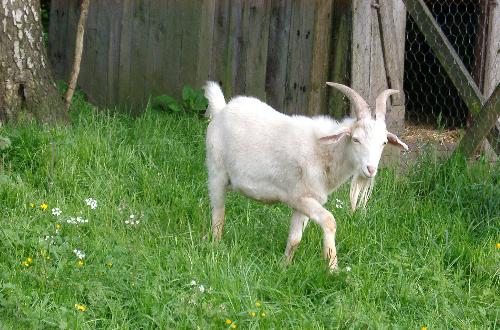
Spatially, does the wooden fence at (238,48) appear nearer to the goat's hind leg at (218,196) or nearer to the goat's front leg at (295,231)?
the goat's hind leg at (218,196)

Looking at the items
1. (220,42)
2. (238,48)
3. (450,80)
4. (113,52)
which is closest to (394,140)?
(238,48)

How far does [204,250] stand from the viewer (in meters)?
5.45

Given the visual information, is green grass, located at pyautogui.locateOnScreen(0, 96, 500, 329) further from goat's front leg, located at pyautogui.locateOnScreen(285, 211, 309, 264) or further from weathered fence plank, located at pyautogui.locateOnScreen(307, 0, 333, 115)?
weathered fence plank, located at pyautogui.locateOnScreen(307, 0, 333, 115)

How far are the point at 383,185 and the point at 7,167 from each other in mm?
2785

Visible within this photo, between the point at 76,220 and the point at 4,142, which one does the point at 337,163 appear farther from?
the point at 4,142

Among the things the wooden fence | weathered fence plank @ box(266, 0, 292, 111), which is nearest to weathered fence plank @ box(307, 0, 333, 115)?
the wooden fence

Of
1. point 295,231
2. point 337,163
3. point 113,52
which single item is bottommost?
point 295,231

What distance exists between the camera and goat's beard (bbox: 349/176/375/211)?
563 cm

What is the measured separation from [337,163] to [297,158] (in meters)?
0.25

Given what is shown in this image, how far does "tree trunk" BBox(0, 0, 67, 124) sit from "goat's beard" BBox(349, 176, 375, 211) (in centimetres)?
295

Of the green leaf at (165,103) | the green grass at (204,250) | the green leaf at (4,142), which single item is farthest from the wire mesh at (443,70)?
the green leaf at (4,142)

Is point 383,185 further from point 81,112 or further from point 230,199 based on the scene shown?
point 81,112

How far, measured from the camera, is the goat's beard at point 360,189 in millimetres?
5633

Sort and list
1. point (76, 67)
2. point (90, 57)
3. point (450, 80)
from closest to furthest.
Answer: point (76, 67)
point (450, 80)
point (90, 57)
